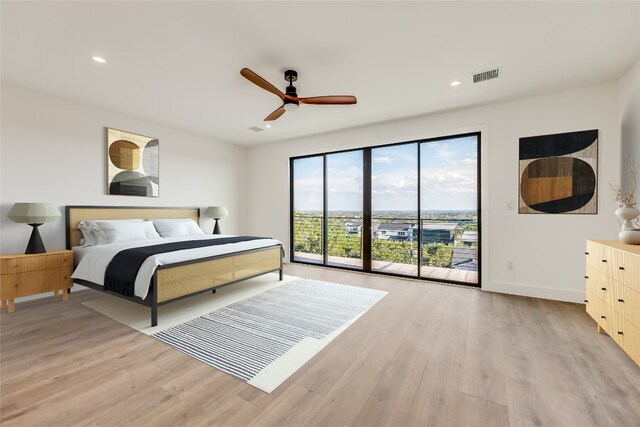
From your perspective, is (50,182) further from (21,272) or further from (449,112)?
(449,112)

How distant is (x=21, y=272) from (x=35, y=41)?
237 cm

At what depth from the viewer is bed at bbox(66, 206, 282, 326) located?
8.68ft

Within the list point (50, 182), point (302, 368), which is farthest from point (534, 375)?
point (50, 182)

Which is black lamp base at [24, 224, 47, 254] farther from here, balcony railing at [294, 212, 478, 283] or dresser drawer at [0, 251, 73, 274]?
A: balcony railing at [294, 212, 478, 283]

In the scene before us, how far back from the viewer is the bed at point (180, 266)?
8.68 feet

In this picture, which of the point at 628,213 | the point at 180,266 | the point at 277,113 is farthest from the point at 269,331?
the point at 628,213

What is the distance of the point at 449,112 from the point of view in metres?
4.04

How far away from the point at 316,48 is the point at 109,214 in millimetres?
3795

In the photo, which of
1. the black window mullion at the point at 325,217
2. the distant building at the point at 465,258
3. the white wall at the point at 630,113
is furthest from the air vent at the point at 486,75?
the black window mullion at the point at 325,217

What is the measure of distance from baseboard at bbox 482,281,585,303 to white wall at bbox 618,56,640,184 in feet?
4.22

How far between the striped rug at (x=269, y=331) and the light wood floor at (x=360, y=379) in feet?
0.35

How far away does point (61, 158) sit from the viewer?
3604 mm

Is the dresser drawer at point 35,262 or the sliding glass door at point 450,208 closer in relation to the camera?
the dresser drawer at point 35,262

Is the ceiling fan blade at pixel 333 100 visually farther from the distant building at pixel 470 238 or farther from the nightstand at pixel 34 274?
the nightstand at pixel 34 274
